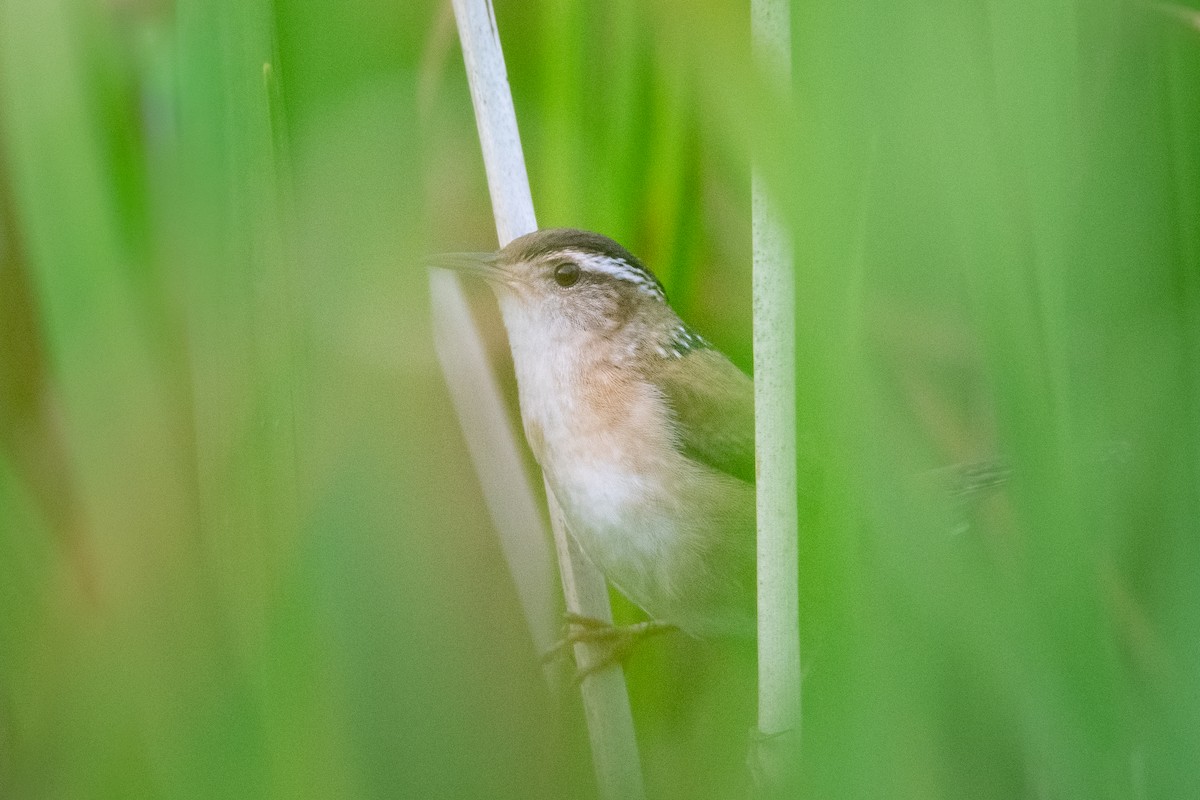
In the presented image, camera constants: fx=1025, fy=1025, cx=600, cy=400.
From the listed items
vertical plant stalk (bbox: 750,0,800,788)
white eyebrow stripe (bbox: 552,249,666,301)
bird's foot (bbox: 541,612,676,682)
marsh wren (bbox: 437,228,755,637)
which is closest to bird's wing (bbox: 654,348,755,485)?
marsh wren (bbox: 437,228,755,637)

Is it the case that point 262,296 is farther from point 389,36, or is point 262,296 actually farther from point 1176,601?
point 1176,601

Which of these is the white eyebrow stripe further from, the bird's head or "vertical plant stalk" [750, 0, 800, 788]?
"vertical plant stalk" [750, 0, 800, 788]

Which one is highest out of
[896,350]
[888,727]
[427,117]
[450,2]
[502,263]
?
[450,2]

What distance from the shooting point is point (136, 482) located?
984 mm

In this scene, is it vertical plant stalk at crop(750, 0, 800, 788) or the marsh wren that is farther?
the marsh wren

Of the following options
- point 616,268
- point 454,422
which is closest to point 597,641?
point 454,422

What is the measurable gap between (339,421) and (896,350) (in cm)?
48

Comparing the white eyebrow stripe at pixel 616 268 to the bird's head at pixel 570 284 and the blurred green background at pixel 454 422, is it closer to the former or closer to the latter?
the bird's head at pixel 570 284

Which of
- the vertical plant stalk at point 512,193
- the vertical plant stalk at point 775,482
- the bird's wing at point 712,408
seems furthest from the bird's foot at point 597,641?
the vertical plant stalk at point 775,482

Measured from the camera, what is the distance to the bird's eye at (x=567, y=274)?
4.33ft

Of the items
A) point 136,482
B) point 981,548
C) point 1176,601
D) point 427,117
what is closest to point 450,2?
point 427,117

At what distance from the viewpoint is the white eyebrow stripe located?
125 cm

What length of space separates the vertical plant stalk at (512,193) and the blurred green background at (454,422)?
3cm

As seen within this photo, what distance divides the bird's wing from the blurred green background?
145mm
